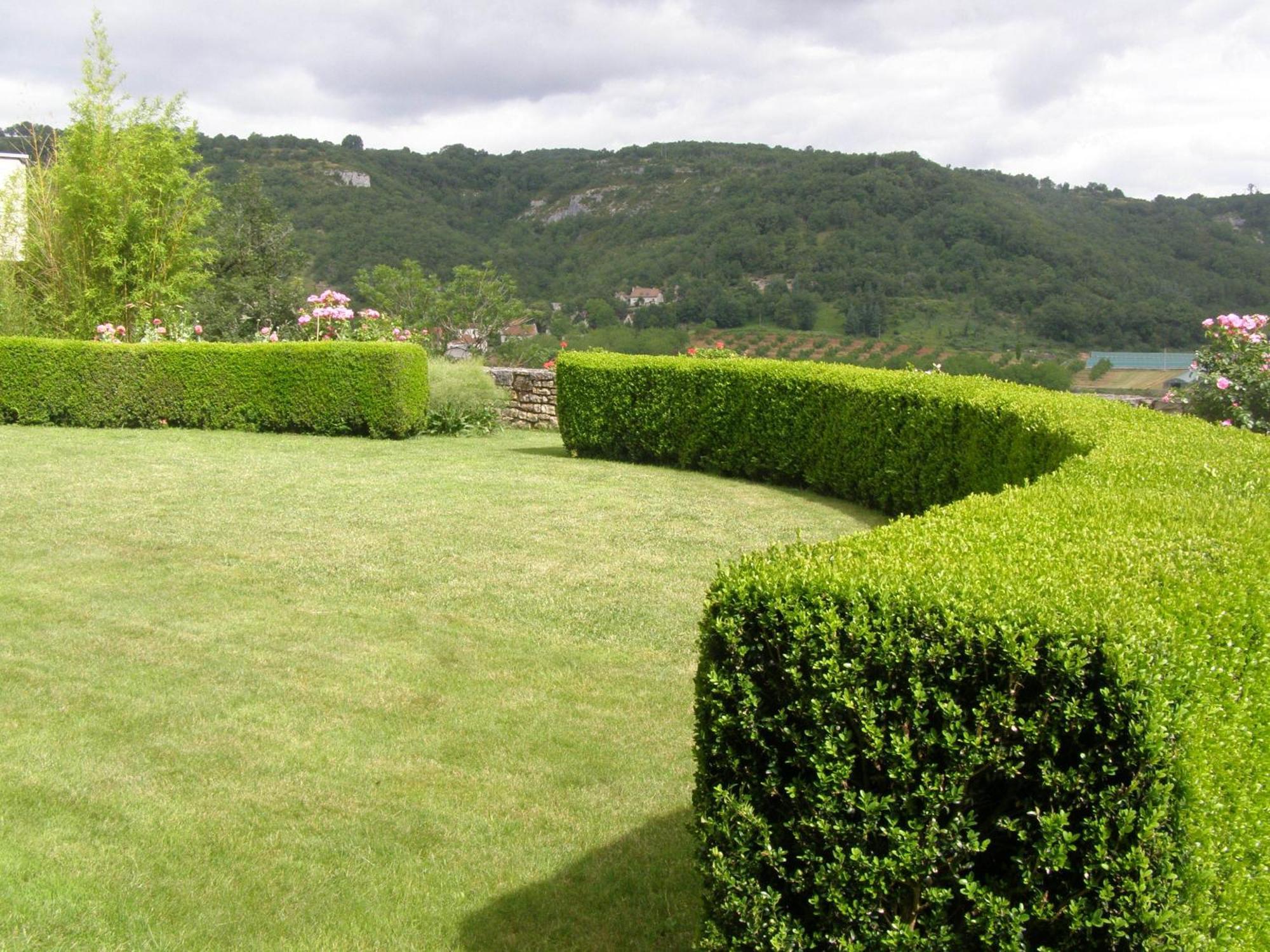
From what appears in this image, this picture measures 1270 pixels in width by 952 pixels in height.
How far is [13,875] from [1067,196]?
1447 inches

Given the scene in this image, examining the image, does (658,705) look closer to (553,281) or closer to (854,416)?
(854,416)

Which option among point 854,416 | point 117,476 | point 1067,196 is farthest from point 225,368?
point 1067,196

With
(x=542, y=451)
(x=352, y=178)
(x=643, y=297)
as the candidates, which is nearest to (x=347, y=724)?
(x=542, y=451)

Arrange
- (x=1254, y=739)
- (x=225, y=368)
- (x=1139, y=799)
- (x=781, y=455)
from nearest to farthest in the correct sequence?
(x=1139, y=799), (x=1254, y=739), (x=781, y=455), (x=225, y=368)

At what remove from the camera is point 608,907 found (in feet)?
9.69

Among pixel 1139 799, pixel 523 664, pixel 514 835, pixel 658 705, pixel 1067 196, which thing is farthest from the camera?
pixel 1067 196

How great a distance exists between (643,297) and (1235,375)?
24304mm

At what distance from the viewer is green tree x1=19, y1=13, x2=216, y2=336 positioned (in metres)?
16.7

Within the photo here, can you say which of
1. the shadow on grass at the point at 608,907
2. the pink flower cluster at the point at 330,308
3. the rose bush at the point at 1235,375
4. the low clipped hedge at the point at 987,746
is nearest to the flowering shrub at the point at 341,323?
the pink flower cluster at the point at 330,308

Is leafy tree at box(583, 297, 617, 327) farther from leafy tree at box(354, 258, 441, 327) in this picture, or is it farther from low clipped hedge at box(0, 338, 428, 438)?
low clipped hedge at box(0, 338, 428, 438)

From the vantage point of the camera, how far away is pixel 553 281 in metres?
38.2

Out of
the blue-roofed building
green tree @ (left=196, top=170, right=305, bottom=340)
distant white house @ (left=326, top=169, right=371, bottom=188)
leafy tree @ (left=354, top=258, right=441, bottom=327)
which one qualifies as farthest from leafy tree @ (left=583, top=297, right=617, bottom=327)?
the blue-roofed building

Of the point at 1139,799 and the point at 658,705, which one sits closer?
the point at 1139,799

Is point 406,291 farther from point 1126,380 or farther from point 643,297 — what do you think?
point 1126,380
